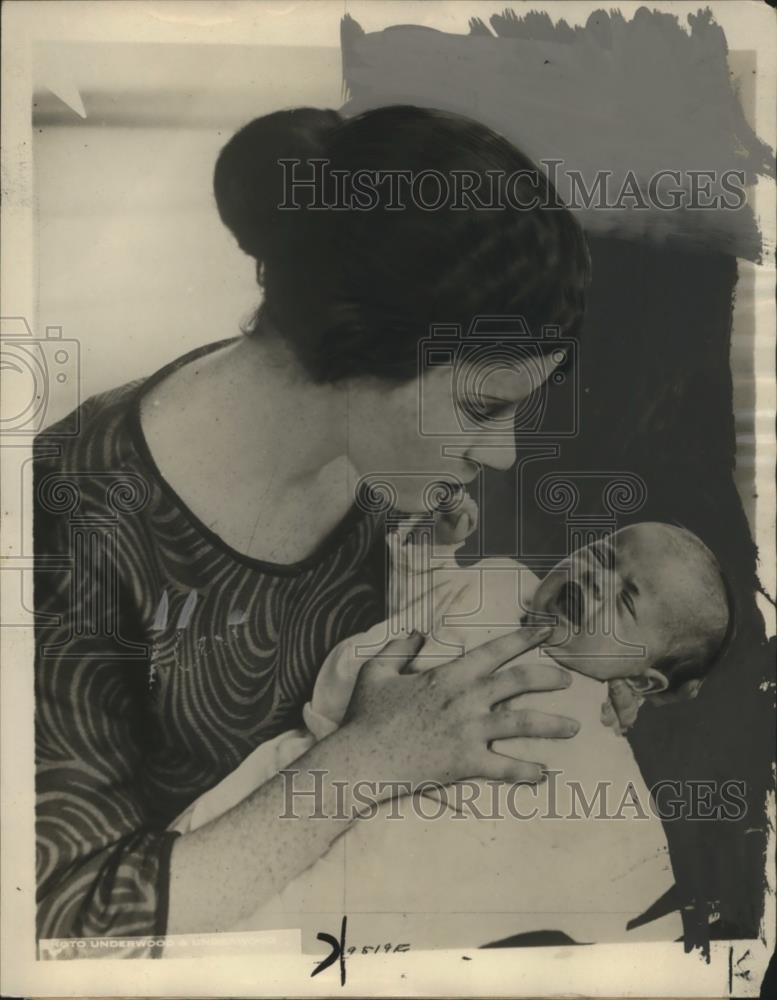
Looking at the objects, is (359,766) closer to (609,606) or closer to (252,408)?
(609,606)

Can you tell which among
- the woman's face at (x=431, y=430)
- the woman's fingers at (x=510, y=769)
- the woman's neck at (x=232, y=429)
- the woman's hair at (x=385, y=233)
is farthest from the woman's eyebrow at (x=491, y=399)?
the woman's fingers at (x=510, y=769)

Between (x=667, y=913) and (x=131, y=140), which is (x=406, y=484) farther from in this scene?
(x=667, y=913)

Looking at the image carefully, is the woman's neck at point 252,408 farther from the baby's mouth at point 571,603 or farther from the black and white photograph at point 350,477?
the baby's mouth at point 571,603

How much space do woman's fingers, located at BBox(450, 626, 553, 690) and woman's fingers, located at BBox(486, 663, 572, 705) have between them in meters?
0.02

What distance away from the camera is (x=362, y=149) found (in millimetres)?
1779

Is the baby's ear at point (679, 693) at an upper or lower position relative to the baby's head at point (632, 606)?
lower

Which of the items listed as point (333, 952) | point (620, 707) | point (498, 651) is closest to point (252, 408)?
point (498, 651)

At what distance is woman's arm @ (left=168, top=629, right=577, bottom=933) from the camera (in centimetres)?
177

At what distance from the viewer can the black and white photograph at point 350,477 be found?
177 centimetres

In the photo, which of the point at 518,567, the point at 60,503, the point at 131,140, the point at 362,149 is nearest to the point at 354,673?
the point at 518,567

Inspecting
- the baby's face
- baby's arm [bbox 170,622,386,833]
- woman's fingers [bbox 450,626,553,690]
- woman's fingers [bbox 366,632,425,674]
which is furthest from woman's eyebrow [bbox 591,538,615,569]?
baby's arm [bbox 170,622,386,833]

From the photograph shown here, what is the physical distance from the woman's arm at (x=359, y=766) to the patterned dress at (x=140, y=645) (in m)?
0.09

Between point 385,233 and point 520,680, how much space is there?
3.51 ft

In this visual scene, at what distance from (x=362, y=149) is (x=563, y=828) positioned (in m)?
1.64
